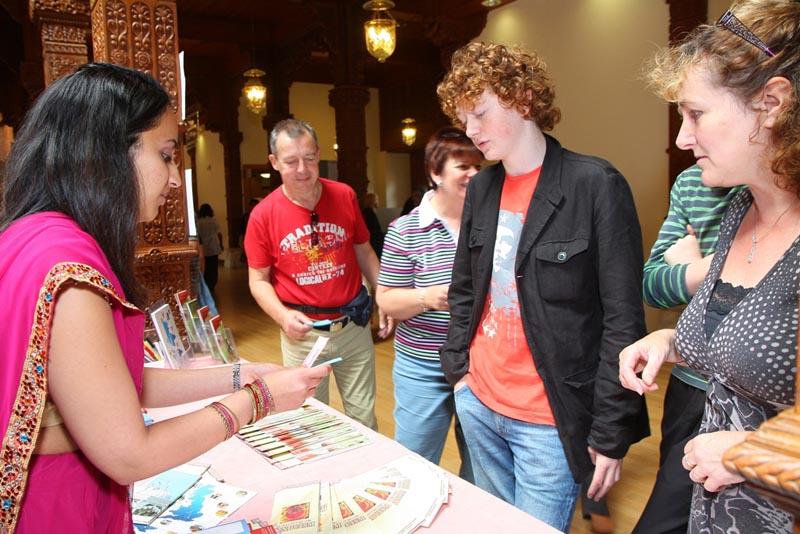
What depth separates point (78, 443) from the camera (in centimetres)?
91

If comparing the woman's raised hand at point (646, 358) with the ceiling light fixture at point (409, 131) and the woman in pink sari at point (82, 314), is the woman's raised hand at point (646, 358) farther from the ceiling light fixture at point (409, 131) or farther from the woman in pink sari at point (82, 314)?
the ceiling light fixture at point (409, 131)

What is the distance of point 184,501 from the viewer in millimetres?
1441

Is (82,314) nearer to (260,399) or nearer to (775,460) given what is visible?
(260,399)

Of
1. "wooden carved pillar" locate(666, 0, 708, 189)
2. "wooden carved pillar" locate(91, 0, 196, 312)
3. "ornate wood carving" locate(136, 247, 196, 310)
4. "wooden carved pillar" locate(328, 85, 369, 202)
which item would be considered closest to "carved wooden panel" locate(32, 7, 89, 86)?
"wooden carved pillar" locate(91, 0, 196, 312)

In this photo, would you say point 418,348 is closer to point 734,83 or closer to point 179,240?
point 734,83

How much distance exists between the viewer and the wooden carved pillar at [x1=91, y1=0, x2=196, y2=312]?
3.12m

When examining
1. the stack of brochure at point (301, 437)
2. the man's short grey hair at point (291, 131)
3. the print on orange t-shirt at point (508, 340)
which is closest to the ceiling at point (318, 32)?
the man's short grey hair at point (291, 131)

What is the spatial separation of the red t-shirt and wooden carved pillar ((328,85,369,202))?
19.1 feet

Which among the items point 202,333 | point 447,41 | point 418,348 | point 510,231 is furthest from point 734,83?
point 447,41

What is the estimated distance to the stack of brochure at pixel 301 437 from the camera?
165 cm

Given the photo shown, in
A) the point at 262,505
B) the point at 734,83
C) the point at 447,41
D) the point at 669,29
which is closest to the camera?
the point at 734,83

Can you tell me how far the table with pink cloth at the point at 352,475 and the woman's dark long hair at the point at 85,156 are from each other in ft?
2.43

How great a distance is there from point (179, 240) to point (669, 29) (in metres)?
5.47

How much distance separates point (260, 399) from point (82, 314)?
1.35ft
